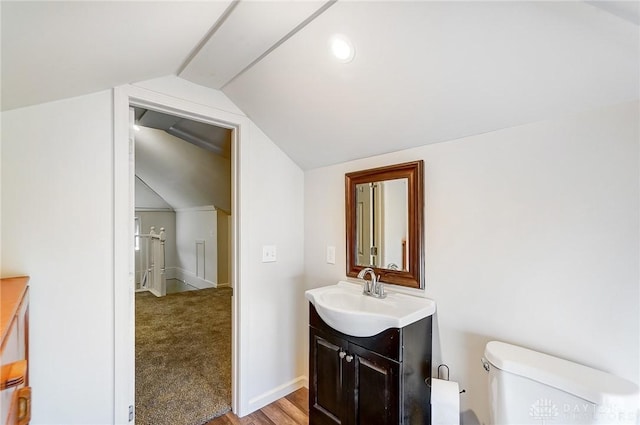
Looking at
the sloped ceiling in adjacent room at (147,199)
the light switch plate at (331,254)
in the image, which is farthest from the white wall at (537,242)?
the sloped ceiling in adjacent room at (147,199)

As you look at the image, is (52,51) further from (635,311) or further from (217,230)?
(217,230)

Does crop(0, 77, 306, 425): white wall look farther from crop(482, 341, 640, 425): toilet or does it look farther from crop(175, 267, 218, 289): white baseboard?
crop(175, 267, 218, 289): white baseboard

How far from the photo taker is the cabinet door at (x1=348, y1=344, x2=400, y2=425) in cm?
130

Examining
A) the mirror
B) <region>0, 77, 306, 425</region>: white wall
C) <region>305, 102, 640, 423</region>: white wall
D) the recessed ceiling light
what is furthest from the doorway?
<region>305, 102, 640, 423</region>: white wall

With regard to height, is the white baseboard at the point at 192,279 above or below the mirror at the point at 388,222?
below

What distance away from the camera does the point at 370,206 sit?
1.79 metres

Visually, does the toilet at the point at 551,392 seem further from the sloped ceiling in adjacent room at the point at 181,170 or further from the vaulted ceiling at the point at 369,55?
the sloped ceiling in adjacent room at the point at 181,170

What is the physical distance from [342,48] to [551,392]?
150 centimetres

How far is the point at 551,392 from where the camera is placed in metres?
0.99

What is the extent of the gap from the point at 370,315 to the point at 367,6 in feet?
4.03

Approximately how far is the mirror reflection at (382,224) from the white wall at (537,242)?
15cm

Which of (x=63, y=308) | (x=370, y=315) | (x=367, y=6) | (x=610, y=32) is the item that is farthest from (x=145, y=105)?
(x=610, y=32)

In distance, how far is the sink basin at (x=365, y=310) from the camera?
131 centimetres

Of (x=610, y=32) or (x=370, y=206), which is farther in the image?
(x=370, y=206)
